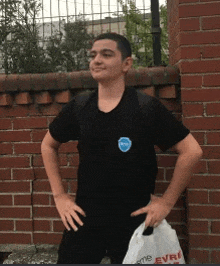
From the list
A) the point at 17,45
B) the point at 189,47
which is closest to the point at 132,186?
the point at 189,47

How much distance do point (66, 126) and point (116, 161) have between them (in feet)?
1.04

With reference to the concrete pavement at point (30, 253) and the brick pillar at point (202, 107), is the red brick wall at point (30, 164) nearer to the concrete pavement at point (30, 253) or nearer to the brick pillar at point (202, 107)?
the concrete pavement at point (30, 253)

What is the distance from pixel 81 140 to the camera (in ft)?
5.41

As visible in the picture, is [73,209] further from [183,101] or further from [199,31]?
[199,31]

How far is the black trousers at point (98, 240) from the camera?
5.28ft

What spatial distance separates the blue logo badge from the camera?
155cm

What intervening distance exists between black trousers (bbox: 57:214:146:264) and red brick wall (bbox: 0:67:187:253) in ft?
3.21

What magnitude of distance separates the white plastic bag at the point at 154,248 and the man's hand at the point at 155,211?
41mm

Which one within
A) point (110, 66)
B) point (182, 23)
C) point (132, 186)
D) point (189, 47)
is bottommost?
point (132, 186)

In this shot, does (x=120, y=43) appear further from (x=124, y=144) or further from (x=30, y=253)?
(x=30, y=253)

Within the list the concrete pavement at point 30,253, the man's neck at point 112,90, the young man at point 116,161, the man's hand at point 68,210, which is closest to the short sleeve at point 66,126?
the young man at point 116,161

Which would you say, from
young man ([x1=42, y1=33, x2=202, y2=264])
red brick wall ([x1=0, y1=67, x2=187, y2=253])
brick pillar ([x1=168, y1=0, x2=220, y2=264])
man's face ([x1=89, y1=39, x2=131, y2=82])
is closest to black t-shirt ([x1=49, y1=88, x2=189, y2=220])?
young man ([x1=42, y1=33, x2=202, y2=264])

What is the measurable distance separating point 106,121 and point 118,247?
61 cm

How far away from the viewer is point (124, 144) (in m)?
1.55
